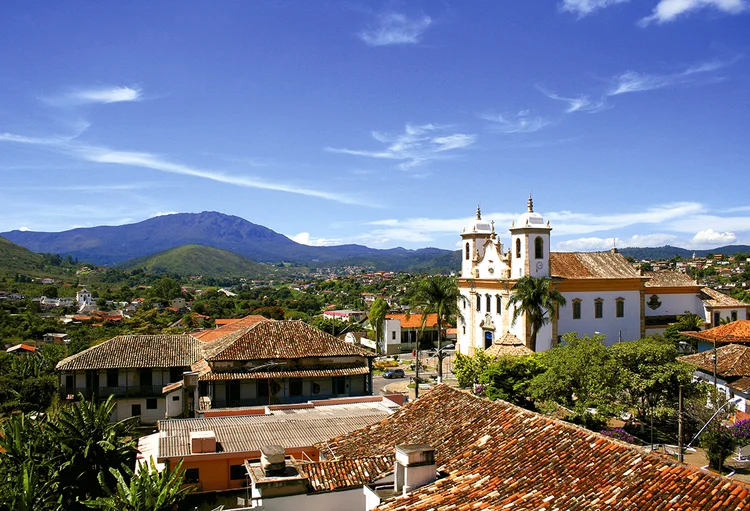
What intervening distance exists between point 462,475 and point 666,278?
162 feet

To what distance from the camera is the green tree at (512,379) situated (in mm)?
28922

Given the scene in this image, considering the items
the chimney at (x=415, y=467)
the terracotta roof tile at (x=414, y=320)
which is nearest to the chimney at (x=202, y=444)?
the chimney at (x=415, y=467)

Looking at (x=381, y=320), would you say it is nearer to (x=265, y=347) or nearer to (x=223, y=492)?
(x=265, y=347)

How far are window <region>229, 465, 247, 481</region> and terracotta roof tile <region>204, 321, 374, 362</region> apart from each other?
31.7 ft

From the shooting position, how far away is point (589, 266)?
1886 inches

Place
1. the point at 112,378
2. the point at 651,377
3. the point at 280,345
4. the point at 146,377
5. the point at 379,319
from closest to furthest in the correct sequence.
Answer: the point at 651,377 < the point at 280,345 < the point at 112,378 < the point at 146,377 < the point at 379,319

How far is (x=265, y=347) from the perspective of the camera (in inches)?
1106

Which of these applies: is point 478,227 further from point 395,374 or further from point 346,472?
point 346,472

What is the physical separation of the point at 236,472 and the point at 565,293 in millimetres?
33502

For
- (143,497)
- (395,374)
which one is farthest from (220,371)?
(395,374)

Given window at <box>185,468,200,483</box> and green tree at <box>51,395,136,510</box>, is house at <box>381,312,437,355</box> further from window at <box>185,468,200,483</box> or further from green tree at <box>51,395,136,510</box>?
green tree at <box>51,395,136,510</box>

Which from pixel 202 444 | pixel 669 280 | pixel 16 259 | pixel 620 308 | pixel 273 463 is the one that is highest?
pixel 16 259

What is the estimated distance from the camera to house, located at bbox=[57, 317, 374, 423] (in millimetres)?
26391

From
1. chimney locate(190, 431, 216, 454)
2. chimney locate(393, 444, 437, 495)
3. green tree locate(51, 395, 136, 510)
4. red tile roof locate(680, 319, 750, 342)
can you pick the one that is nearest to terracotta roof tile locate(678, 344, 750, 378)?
red tile roof locate(680, 319, 750, 342)
